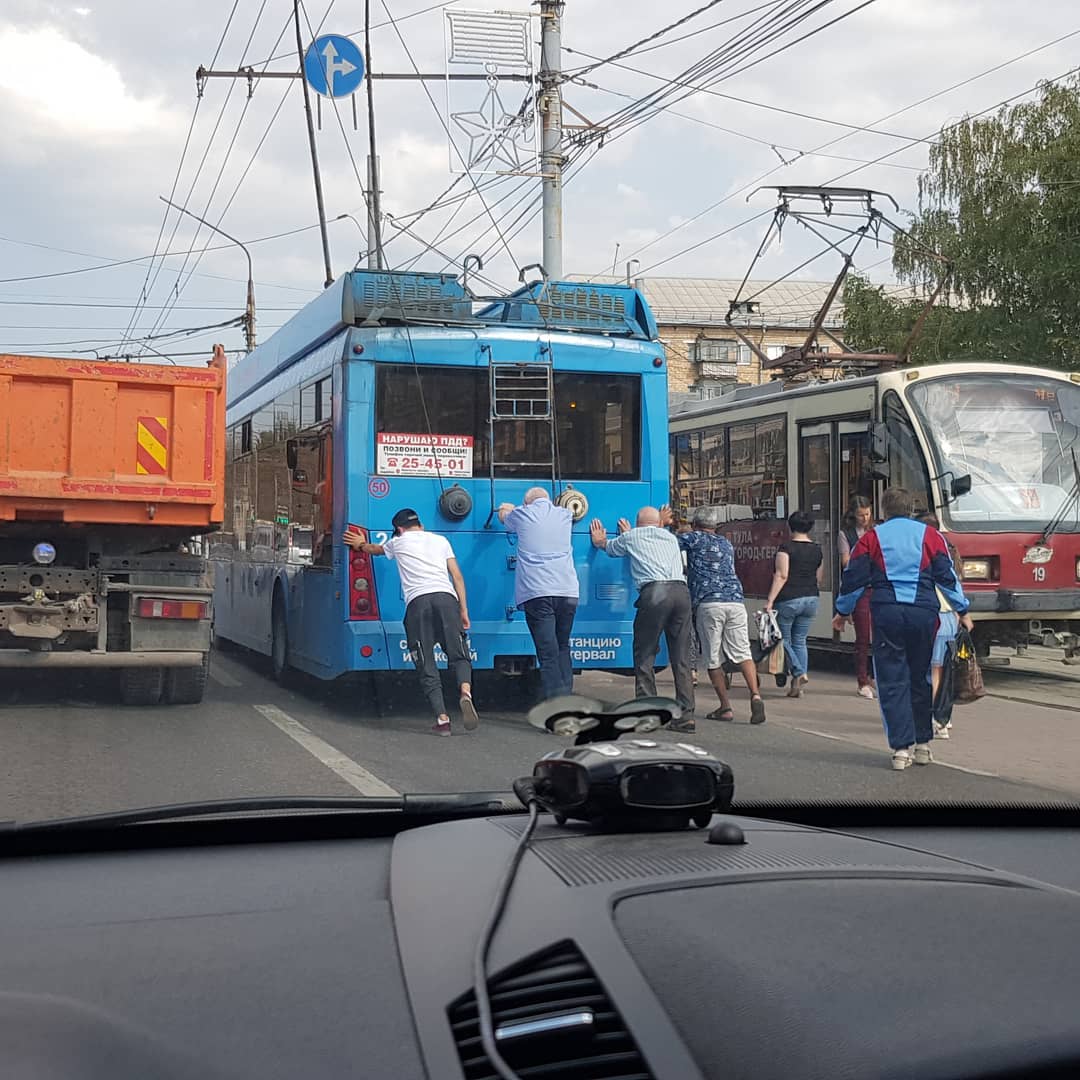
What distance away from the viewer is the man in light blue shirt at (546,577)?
10.8 metres

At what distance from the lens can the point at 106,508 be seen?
1073 cm

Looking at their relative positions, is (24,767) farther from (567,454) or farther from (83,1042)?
(83,1042)

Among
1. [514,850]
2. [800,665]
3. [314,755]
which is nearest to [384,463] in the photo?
[314,755]

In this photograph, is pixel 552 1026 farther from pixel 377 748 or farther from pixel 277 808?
pixel 377 748

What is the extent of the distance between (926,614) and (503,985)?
7.78 meters

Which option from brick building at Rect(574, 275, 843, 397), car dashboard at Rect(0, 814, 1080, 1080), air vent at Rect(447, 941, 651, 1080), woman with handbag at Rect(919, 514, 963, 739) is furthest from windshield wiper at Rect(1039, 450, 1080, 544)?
brick building at Rect(574, 275, 843, 397)

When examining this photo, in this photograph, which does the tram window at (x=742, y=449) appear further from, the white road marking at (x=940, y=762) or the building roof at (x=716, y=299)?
the building roof at (x=716, y=299)

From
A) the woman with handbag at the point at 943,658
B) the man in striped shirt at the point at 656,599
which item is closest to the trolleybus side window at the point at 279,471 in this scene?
the man in striped shirt at the point at 656,599

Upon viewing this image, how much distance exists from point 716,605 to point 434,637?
255 cm

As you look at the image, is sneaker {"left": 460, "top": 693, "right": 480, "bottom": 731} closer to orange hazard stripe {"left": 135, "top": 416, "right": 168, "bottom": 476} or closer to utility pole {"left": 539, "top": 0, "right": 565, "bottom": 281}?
orange hazard stripe {"left": 135, "top": 416, "right": 168, "bottom": 476}

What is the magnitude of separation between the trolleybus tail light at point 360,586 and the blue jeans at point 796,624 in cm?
427

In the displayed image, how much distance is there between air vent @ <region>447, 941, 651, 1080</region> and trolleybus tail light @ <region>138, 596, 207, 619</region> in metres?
9.57

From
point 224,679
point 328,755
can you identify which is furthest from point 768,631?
point 224,679

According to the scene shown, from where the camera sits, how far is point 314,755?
8.88 meters
